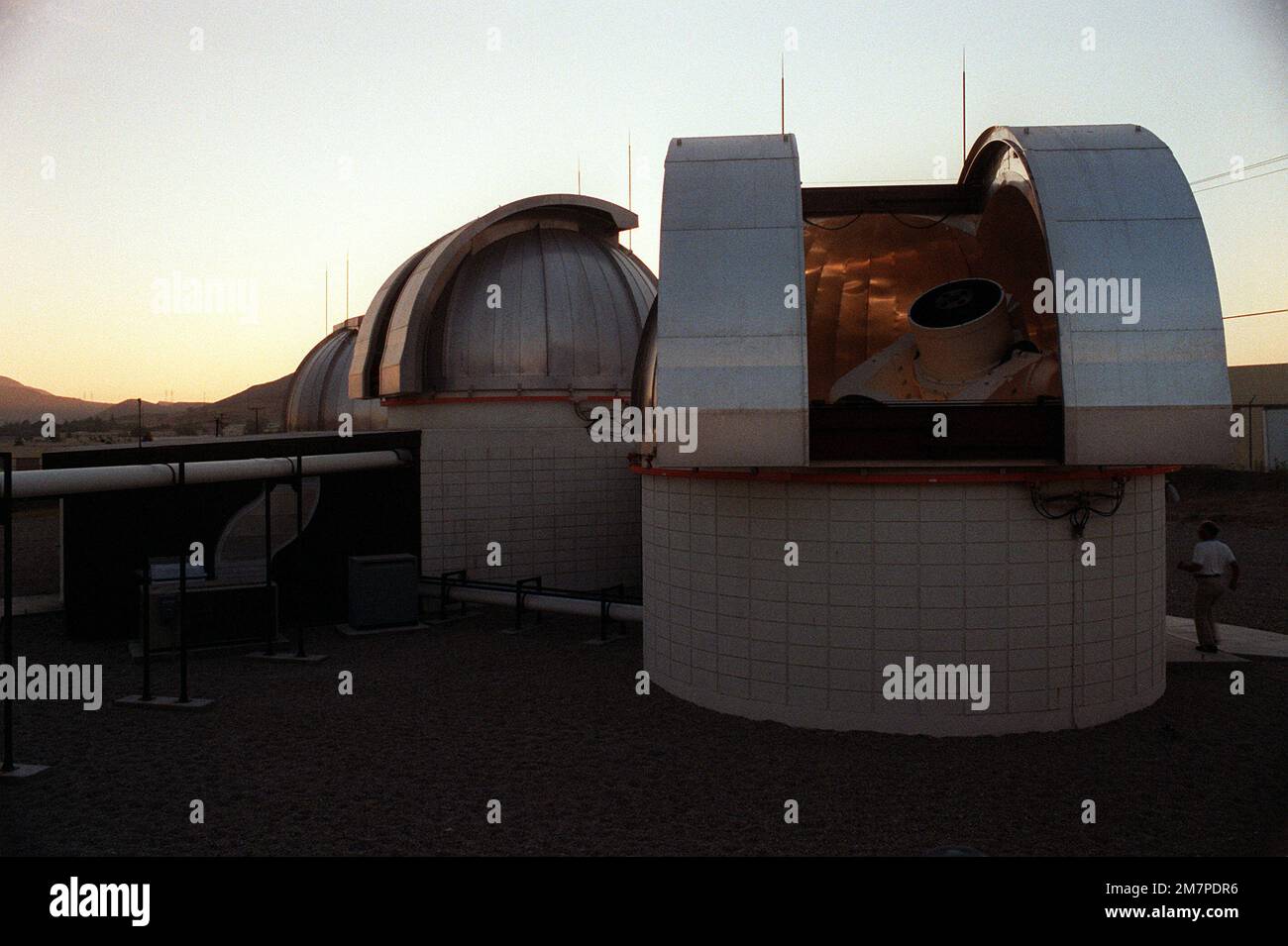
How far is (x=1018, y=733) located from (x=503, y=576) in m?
10.9

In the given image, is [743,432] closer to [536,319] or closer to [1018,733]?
[1018,733]

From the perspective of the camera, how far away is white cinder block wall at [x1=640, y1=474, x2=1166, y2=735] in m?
10.1

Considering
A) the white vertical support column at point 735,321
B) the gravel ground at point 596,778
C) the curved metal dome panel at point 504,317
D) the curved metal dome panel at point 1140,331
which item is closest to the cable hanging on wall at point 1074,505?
the curved metal dome panel at point 1140,331

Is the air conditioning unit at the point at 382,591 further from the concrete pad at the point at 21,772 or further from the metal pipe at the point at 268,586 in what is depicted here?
the concrete pad at the point at 21,772

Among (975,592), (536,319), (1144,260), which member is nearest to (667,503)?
(975,592)

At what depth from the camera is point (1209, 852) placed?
24.1ft

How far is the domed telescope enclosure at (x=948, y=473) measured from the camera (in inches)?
388

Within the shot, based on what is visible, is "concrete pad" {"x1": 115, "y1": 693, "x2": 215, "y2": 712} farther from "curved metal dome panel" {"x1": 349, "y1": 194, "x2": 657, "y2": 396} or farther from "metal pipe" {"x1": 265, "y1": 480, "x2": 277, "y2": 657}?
"curved metal dome panel" {"x1": 349, "y1": 194, "x2": 657, "y2": 396}

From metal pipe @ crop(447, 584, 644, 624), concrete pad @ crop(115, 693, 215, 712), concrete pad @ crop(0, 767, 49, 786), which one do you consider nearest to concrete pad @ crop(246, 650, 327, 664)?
concrete pad @ crop(115, 693, 215, 712)

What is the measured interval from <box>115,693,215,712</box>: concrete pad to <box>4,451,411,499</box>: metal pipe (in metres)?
2.75

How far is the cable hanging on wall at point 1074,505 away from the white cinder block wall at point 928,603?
0.10m

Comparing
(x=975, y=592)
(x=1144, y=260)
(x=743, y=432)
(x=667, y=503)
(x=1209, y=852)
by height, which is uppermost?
→ (x=1144, y=260)

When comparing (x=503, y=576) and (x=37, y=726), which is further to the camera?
(x=503, y=576)
